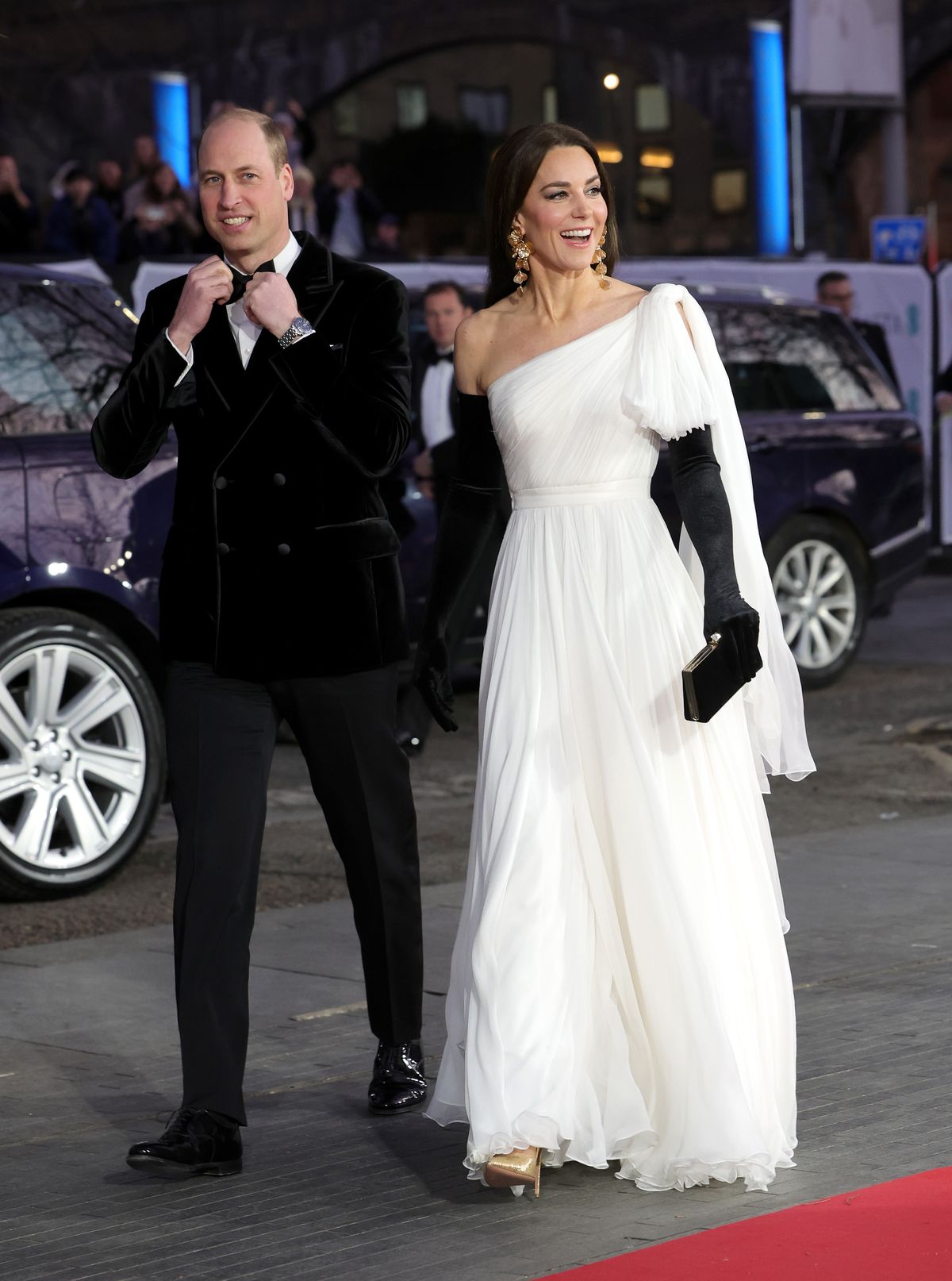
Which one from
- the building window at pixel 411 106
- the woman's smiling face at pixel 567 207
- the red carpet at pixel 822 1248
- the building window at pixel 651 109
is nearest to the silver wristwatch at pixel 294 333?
the woman's smiling face at pixel 567 207

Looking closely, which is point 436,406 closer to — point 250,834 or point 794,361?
point 794,361

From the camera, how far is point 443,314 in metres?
10.7

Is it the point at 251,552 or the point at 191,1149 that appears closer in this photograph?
the point at 191,1149

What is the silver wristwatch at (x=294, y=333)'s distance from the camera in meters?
4.71

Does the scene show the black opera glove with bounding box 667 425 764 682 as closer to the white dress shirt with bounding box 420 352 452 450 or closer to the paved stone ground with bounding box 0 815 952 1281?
the paved stone ground with bounding box 0 815 952 1281

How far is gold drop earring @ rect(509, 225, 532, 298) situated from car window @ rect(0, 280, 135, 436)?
125 inches

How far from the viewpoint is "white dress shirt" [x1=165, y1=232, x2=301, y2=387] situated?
4.87 m

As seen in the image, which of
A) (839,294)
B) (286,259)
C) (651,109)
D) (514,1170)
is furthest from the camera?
(651,109)

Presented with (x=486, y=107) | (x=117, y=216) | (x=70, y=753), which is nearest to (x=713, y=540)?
Result: (x=70, y=753)

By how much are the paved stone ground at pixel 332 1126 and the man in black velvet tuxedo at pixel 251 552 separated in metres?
0.25

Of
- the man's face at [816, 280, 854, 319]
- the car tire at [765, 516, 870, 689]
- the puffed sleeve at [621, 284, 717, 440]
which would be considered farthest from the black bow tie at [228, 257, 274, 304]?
the man's face at [816, 280, 854, 319]

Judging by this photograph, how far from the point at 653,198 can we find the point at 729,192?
1.79 m

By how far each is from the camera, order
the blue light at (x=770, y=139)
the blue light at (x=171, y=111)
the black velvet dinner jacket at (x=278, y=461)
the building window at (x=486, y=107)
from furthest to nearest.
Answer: the building window at (x=486, y=107) → the blue light at (x=770, y=139) → the blue light at (x=171, y=111) → the black velvet dinner jacket at (x=278, y=461)

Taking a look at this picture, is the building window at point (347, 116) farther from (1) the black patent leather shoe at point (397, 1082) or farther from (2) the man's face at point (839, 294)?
(1) the black patent leather shoe at point (397, 1082)
